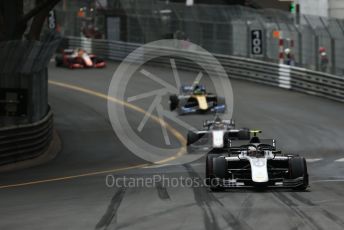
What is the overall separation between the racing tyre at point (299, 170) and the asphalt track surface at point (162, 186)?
16 centimetres

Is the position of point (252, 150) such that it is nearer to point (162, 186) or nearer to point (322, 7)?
point (162, 186)

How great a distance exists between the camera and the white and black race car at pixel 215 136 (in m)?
20.3

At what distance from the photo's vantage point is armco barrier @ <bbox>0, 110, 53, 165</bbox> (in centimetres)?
1964

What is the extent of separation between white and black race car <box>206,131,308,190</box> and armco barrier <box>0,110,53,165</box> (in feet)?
25.7

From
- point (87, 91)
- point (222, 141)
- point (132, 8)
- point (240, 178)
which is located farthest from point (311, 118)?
point (132, 8)

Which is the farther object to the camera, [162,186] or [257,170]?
[162,186]

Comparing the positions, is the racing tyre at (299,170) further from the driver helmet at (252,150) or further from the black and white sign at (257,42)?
the black and white sign at (257,42)

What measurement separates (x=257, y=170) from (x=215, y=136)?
7.11m

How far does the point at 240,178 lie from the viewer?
44.4 feet

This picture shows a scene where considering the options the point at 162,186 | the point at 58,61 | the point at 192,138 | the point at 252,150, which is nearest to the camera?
the point at 252,150

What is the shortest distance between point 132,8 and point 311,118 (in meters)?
22.9

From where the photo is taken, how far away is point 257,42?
37812 millimetres

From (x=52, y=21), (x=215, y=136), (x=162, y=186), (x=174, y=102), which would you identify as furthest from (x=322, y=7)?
(x=162, y=186)

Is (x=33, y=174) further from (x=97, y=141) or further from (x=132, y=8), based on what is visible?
(x=132, y=8)
